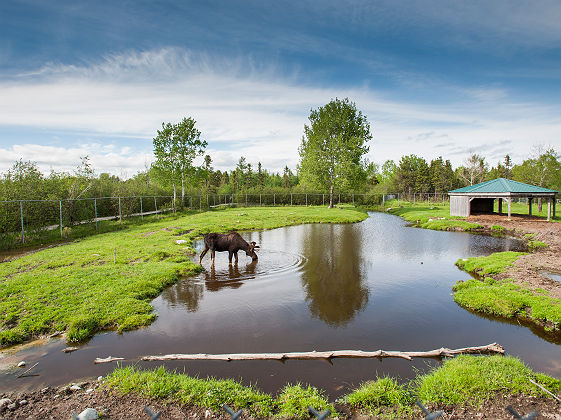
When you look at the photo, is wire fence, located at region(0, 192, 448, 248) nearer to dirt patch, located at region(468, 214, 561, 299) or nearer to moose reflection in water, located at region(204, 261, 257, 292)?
moose reflection in water, located at region(204, 261, 257, 292)

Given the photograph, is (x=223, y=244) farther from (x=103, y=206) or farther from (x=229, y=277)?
(x=103, y=206)

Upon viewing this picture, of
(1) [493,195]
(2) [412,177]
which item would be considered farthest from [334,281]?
(2) [412,177]

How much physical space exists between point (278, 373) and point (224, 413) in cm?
143

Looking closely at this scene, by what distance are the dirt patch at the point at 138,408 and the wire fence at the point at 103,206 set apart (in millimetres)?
15234

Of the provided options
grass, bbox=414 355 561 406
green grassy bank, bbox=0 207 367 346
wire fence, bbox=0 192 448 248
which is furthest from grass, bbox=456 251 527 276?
wire fence, bbox=0 192 448 248

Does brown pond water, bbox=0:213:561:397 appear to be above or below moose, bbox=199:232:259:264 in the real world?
below

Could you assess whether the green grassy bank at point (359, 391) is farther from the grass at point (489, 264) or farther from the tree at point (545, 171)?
the tree at point (545, 171)

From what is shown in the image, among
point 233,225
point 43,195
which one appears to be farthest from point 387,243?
point 43,195

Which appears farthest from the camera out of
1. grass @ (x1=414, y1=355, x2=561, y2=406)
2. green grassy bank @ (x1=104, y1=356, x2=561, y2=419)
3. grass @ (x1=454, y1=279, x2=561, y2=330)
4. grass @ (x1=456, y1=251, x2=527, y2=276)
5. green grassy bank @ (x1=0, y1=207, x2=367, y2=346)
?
grass @ (x1=456, y1=251, x2=527, y2=276)

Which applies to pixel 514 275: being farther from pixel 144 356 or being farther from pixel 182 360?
pixel 144 356

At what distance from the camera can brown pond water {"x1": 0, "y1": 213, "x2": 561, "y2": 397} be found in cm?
590

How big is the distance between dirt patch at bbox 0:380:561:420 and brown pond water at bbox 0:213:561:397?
75cm

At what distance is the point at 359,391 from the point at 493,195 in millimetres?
30596

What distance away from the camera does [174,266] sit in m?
12.5
